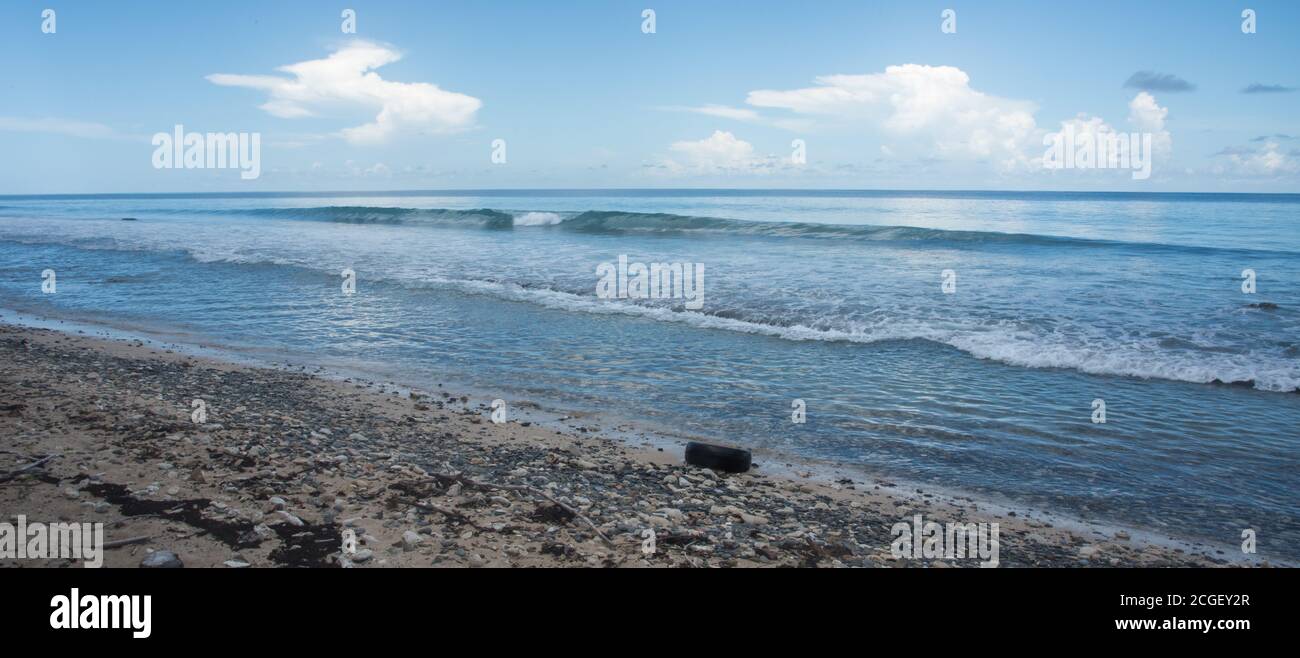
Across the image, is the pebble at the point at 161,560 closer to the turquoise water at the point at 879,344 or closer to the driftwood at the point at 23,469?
the driftwood at the point at 23,469

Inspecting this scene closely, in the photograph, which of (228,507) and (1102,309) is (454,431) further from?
(1102,309)

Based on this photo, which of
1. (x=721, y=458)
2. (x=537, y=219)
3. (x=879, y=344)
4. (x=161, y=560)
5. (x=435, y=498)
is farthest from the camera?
(x=537, y=219)

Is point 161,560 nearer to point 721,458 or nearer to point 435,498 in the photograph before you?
point 435,498

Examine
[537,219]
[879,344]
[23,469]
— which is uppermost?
[537,219]

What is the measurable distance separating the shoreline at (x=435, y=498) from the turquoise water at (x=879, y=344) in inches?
43.2

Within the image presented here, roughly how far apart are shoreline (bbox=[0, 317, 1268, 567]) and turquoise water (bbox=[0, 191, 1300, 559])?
1.10 meters

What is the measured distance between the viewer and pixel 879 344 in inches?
510

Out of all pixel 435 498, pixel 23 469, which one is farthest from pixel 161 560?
pixel 23 469

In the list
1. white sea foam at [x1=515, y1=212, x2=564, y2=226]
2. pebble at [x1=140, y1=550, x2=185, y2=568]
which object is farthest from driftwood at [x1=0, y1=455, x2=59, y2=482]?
white sea foam at [x1=515, y1=212, x2=564, y2=226]

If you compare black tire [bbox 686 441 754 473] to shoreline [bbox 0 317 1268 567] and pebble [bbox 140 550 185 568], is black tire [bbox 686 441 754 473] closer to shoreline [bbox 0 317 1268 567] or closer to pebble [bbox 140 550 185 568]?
shoreline [bbox 0 317 1268 567]

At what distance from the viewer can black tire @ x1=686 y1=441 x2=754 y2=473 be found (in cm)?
697

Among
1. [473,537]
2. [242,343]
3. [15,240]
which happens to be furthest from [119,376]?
[15,240]

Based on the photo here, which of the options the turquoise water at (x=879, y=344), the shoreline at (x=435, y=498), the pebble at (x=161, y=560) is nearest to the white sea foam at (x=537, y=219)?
the turquoise water at (x=879, y=344)

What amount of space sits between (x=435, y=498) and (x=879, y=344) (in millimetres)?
9336
